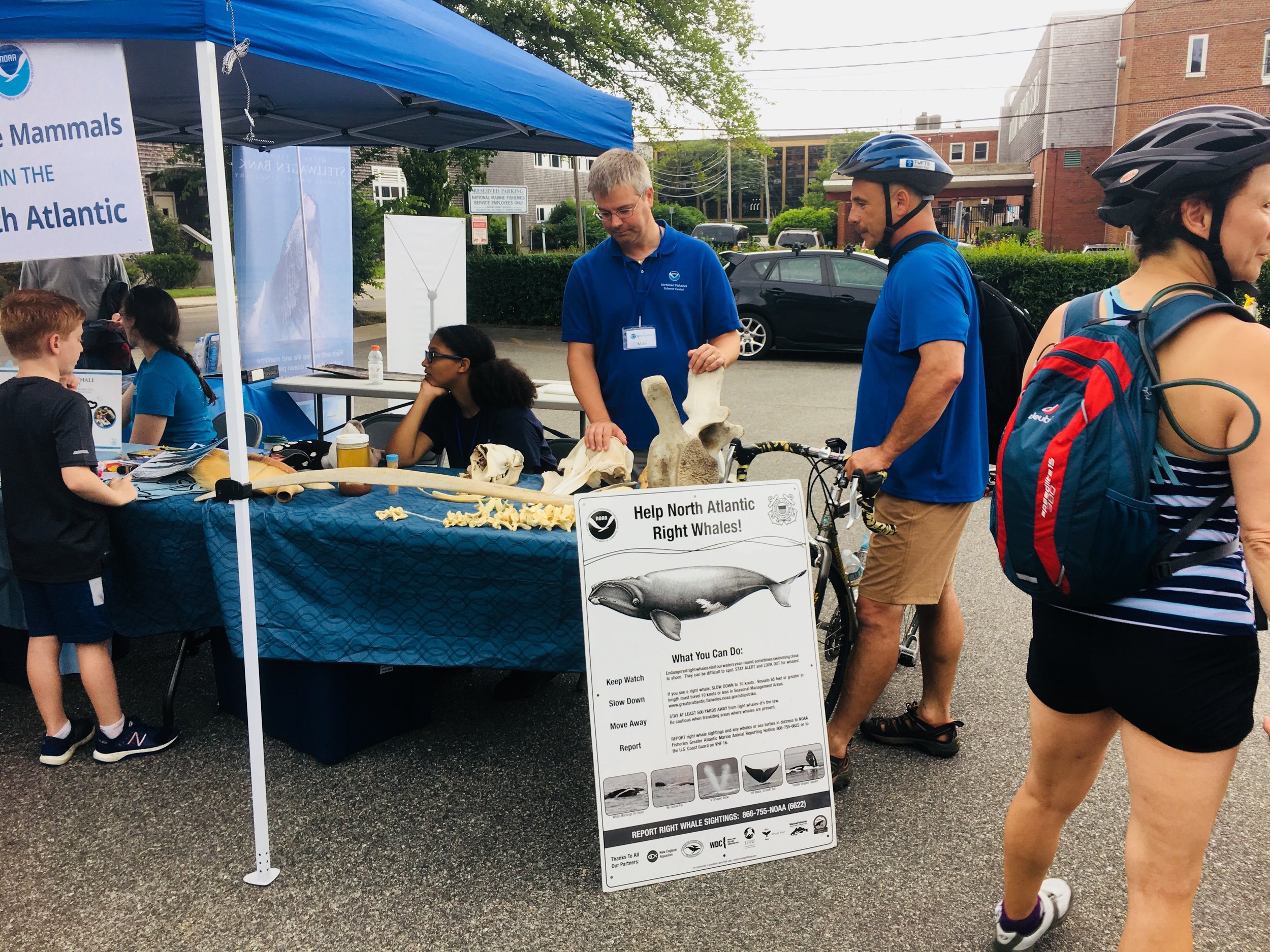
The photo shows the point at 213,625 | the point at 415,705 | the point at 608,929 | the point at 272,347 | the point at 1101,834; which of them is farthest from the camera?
the point at 272,347

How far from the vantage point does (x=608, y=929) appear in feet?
7.44

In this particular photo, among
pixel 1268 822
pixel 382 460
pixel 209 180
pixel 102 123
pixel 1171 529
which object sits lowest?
pixel 1268 822

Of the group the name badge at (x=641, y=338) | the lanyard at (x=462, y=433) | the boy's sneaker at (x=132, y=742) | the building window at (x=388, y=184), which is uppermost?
the building window at (x=388, y=184)

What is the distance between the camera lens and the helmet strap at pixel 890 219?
2623mm

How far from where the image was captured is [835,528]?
9.84 feet

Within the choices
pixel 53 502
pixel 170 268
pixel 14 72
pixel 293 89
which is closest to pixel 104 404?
pixel 53 502

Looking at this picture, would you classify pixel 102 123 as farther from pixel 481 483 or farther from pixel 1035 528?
pixel 1035 528

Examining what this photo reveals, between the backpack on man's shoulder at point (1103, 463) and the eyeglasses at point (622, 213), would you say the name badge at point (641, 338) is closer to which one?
the eyeglasses at point (622, 213)

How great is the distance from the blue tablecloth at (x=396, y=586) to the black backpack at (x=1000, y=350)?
1.40 metres

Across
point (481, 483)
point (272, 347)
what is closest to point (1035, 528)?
point (481, 483)

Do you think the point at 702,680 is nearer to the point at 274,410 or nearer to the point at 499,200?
the point at 274,410

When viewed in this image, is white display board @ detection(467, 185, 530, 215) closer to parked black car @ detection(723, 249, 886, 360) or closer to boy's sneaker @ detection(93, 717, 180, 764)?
parked black car @ detection(723, 249, 886, 360)

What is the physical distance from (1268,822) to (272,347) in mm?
5598

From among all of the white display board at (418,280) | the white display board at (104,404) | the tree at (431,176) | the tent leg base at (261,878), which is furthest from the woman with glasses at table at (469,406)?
the tree at (431,176)
